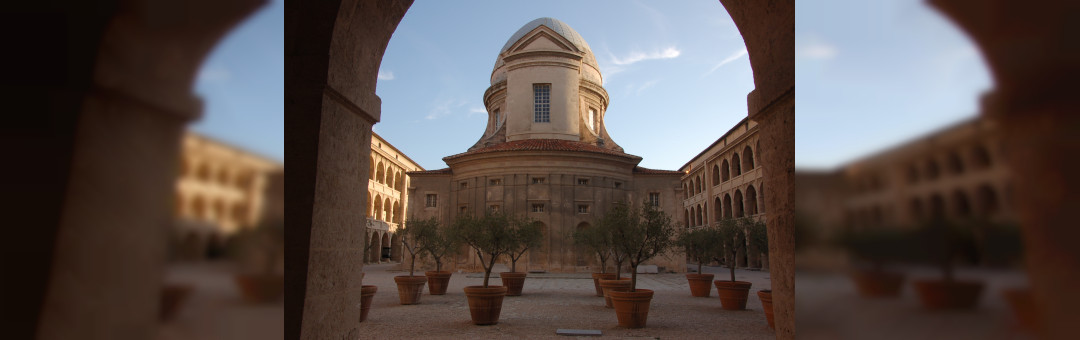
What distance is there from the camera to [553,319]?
12.1 metres

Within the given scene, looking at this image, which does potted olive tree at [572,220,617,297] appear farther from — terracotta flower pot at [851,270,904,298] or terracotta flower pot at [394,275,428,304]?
terracotta flower pot at [851,270,904,298]

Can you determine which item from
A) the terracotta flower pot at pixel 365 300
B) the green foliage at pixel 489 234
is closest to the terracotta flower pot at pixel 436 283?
the green foliage at pixel 489 234

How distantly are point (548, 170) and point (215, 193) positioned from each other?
2880cm

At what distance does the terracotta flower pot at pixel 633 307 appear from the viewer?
35.1ft

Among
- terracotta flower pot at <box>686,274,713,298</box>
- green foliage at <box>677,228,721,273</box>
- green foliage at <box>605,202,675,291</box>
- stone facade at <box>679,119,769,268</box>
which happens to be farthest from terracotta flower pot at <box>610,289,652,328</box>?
stone facade at <box>679,119,769,268</box>

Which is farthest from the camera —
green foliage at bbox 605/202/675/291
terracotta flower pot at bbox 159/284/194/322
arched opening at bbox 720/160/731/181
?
arched opening at bbox 720/160/731/181

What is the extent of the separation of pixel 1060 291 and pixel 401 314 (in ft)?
42.8

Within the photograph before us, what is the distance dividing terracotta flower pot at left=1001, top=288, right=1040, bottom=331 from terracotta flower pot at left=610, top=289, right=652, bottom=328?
10.1 meters

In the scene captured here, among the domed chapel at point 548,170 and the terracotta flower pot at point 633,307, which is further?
the domed chapel at point 548,170

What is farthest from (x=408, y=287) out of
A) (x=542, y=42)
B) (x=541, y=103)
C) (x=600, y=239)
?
(x=542, y=42)

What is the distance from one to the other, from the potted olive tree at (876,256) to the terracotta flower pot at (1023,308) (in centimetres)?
21

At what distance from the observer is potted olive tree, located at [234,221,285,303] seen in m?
1.25

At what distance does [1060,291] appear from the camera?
31.9 inches

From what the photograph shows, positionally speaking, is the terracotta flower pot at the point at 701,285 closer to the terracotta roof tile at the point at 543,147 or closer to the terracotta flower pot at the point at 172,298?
the terracotta roof tile at the point at 543,147
